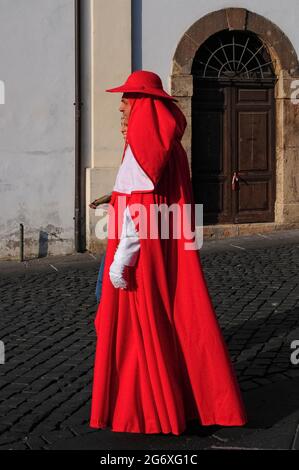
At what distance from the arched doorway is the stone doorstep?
22 centimetres

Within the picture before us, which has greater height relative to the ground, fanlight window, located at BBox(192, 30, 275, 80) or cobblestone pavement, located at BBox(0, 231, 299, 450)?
fanlight window, located at BBox(192, 30, 275, 80)

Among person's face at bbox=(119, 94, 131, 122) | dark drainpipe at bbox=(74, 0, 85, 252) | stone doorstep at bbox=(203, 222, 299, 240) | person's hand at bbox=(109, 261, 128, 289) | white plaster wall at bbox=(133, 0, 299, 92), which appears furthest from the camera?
stone doorstep at bbox=(203, 222, 299, 240)

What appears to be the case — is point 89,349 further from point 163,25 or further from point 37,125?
point 163,25

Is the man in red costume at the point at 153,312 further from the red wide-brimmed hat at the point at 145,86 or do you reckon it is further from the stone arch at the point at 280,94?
the stone arch at the point at 280,94

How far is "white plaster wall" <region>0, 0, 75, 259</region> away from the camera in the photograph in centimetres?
1232

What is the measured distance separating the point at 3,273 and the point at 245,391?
5.95 m

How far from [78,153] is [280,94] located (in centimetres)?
332

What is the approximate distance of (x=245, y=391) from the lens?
5.73 metres

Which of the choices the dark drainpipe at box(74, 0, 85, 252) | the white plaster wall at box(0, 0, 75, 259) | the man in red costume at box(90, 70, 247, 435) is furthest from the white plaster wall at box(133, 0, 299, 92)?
the man in red costume at box(90, 70, 247, 435)

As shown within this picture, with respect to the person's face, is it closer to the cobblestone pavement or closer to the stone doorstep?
the cobblestone pavement

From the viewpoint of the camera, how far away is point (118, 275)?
466cm

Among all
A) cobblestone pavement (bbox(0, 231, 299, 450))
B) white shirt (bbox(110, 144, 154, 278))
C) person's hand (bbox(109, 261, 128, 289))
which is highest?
white shirt (bbox(110, 144, 154, 278))
